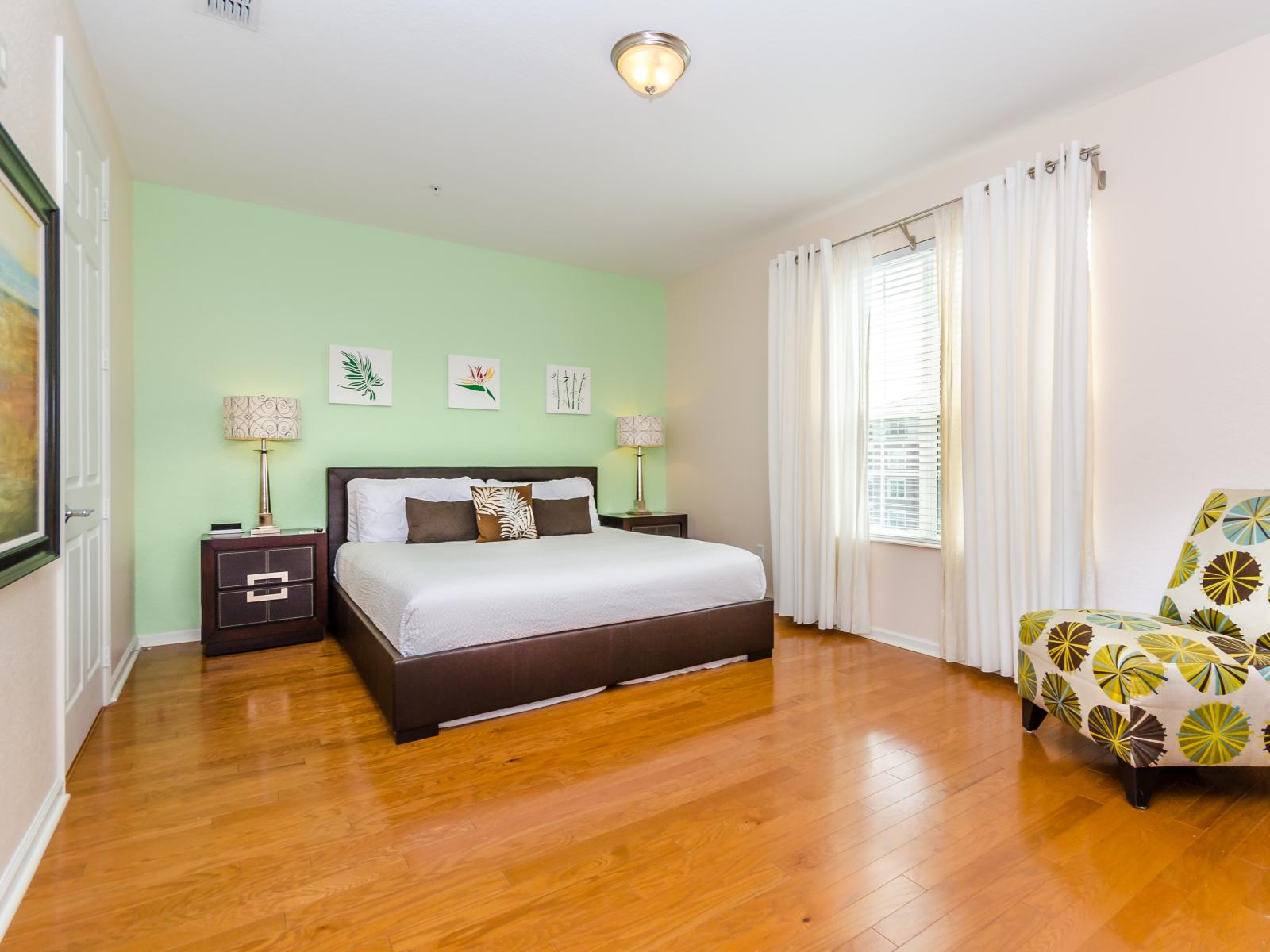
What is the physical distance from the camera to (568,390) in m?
5.39

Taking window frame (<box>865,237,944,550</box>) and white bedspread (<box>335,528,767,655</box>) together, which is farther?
A: window frame (<box>865,237,944,550</box>)

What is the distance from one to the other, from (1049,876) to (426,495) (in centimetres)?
377

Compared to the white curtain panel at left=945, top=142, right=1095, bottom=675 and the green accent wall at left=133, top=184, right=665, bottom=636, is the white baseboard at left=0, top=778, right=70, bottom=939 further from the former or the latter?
the white curtain panel at left=945, top=142, right=1095, bottom=675

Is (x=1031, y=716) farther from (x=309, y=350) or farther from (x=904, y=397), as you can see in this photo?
(x=309, y=350)

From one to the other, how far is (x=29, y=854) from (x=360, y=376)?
3.28 m

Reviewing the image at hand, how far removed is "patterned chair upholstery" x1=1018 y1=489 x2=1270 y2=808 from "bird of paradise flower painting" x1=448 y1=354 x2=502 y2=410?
3813mm

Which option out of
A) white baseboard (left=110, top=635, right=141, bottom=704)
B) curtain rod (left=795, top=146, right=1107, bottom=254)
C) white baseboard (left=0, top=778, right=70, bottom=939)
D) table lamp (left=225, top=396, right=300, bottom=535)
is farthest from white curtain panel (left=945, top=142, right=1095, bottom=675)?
white baseboard (left=110, top=635, right=141, bottom=704)

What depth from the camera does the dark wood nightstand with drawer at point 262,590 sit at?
12.1ft

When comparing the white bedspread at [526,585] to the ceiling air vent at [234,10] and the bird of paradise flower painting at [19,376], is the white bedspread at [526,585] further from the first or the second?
the ceiling air vent at [234,10]

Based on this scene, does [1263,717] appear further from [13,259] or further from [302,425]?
[302,425]

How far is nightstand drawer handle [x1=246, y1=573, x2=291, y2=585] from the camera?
379 cm

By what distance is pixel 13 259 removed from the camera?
5.18 ft

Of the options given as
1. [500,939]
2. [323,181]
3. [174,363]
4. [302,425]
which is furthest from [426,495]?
[500,939]

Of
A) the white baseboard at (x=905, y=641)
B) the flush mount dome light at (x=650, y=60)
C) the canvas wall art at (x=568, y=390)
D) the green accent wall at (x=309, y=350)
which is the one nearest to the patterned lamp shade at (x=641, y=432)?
the green accent wall at (x=309, y=350)
